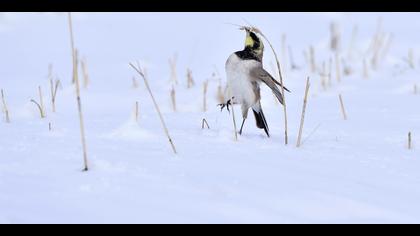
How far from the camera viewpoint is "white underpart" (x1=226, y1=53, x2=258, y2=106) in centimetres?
378

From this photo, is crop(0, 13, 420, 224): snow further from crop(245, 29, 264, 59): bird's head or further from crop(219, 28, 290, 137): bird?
crop(245, 29, 264, 59): bird's head

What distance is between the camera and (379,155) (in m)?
3.40

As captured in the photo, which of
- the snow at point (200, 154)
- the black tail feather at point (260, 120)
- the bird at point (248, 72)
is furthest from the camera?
the black tail feather at point (260, 120)

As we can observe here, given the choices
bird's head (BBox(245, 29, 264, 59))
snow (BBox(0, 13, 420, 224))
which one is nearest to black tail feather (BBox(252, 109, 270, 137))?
snow (BBox(0, 13, 420, 224))

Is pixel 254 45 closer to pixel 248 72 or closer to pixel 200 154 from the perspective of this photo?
pixel 248 72

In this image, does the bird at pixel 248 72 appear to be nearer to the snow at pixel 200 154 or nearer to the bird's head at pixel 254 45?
the bird's head at pixel 254 45

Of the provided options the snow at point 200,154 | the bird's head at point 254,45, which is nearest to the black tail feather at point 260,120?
the snow at point 200,154

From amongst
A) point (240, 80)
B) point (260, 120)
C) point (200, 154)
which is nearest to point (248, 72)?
point (240, 80)

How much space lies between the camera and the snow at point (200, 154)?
2.28 m

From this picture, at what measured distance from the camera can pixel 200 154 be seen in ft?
9.98

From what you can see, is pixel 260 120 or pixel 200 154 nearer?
pixel 200 154

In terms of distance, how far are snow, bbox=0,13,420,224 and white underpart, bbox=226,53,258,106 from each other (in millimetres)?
204

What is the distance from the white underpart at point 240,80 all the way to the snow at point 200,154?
0.67ft

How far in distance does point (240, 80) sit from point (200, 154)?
87cm
